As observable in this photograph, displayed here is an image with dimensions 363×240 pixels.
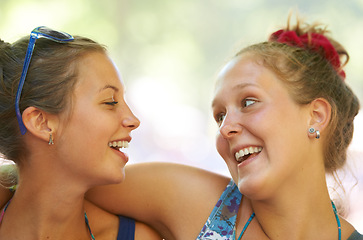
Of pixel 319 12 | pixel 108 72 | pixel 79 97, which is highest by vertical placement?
pixel 319 12

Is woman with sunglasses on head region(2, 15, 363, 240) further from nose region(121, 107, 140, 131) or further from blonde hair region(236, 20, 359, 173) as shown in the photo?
nose region(121, 107, 140, 131)

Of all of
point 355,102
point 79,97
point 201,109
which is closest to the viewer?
point 79,97

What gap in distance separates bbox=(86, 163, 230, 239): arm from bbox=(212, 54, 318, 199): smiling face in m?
0.16

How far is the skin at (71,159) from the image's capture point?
144 centimetres

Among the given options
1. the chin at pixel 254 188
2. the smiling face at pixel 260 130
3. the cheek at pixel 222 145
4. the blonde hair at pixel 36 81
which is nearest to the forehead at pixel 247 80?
the smiling face at pixel 260 130

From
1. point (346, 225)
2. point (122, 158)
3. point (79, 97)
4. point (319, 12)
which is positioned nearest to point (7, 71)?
point (79, 97)

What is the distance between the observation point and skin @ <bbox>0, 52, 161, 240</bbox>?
4.72 feet

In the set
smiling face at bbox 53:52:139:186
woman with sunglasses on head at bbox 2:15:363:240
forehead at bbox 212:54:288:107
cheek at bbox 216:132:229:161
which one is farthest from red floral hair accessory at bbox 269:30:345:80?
smiling face at bbox 53:52:139:186

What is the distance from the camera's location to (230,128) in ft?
4.96

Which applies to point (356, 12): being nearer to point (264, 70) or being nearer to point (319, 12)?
point (319, 12)

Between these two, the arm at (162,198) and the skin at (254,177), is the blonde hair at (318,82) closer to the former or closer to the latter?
the skin at (254,177)

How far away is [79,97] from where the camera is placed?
146 centimetres

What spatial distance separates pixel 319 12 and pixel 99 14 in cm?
207

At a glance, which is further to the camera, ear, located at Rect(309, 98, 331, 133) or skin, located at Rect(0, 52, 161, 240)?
ear, located at Rect(309, 98, 331, 133)
